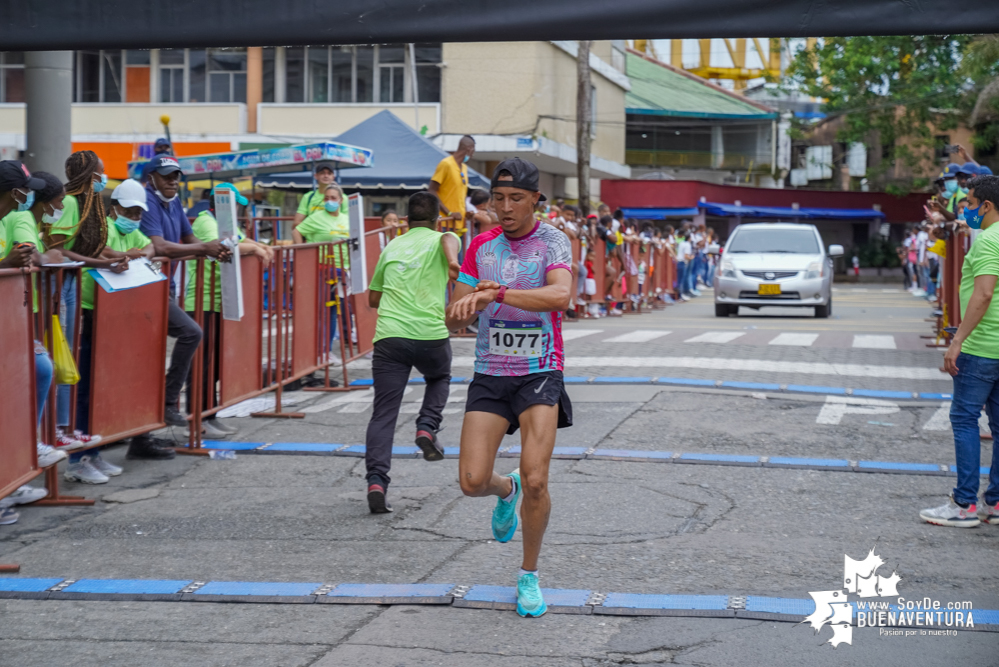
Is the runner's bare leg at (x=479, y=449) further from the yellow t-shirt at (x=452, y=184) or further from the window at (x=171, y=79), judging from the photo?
the window at (x=171, y=79)

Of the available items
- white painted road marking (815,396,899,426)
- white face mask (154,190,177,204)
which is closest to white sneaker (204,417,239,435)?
white face mask (154,190,177,204)

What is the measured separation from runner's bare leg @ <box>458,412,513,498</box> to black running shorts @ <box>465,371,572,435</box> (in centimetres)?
4

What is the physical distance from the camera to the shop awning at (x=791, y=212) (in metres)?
55.0

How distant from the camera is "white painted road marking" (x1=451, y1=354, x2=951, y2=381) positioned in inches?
480

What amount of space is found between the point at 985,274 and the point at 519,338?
2.90 meters

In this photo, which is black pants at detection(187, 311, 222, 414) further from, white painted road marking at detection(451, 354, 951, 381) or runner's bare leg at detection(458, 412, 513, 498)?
runner's bare leg at detection(458, 412, 513, 498)

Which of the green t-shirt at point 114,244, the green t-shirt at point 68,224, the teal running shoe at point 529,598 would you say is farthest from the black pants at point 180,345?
the teal running shoe at point 529,598

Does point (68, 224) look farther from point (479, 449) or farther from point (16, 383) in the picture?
point (479, 449)

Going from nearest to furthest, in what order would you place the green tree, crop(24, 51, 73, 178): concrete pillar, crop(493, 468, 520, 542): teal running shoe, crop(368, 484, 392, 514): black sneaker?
crop(493, 468, 520, 542): teal running shoe → crop(368, 484, 392, 514): black sneaker → crop(24, 51, 73, 178): concrete pillar → the green tree

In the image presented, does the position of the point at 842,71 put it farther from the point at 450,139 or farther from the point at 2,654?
the point at 2,654

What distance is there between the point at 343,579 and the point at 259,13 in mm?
2945

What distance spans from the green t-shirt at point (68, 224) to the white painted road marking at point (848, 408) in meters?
5.88

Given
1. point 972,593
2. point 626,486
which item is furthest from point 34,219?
point 972,593

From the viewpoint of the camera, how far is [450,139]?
109 ft
